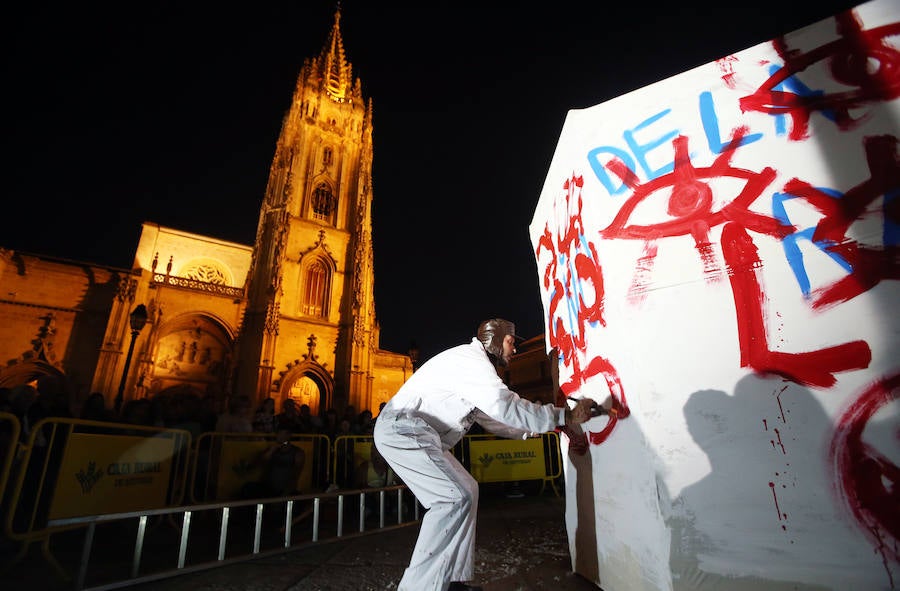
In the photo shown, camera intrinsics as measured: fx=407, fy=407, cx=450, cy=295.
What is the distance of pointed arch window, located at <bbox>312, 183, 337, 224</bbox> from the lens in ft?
79.0

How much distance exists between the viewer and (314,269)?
22.5 m

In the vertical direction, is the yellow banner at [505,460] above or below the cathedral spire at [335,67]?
below

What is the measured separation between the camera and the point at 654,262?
2.25 metres

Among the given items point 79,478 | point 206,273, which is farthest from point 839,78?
point 206,273

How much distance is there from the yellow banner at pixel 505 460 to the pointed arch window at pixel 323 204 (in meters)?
19.7

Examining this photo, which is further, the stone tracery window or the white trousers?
the stone tracery window

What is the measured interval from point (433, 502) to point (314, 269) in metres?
21.6

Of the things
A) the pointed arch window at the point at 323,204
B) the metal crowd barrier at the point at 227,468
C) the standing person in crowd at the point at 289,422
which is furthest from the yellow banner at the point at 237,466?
the pointed arch window at the point at 323,204

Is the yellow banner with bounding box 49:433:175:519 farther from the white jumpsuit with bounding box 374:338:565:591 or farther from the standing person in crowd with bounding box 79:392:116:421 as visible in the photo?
the white jumpsuit with bounding box 374:338:565:591

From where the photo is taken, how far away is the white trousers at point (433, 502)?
226 cm

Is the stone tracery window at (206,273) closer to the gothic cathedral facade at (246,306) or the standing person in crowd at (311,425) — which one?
the gothic cathedral facade at (246,306)

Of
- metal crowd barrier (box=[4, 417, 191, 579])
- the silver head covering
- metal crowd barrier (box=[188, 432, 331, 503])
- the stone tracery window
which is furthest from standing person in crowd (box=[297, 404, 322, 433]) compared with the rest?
the stone tracery window

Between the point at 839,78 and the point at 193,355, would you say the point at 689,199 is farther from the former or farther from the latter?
the point at 193,355

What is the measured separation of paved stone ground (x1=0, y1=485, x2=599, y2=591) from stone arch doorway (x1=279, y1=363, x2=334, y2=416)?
51.5ft
